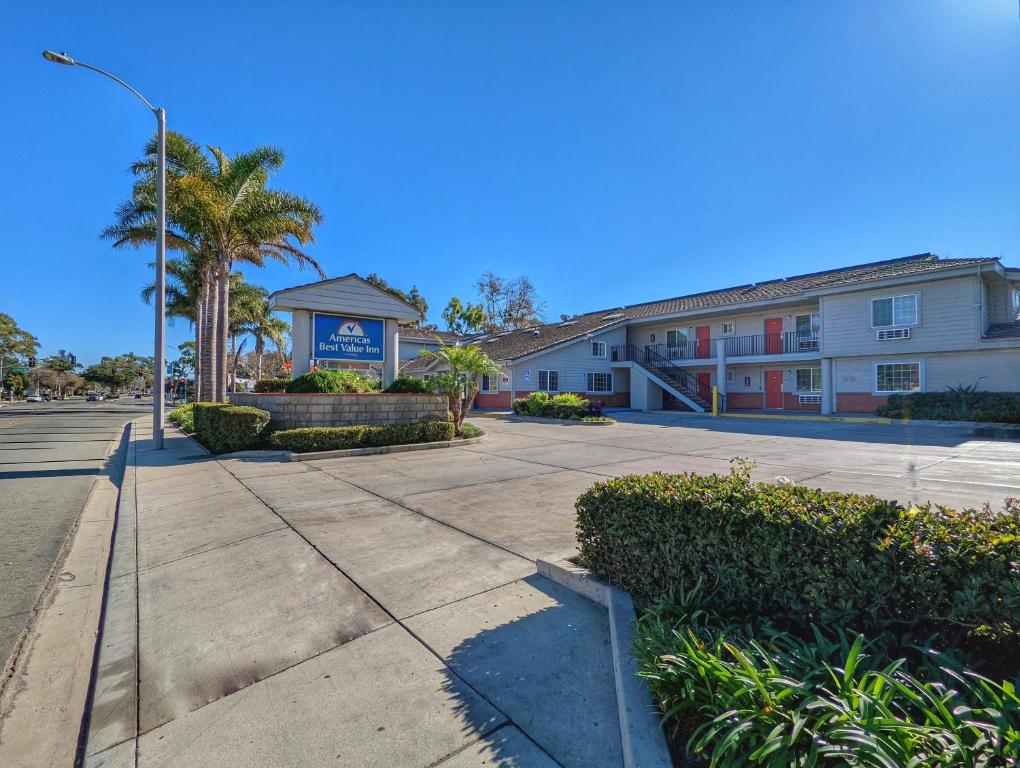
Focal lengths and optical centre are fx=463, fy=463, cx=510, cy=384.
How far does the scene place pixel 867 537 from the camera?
250 cm

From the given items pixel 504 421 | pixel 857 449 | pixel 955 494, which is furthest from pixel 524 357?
pixel 955 494

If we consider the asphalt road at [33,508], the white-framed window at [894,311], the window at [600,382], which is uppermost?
the white-framed window at [894,311]

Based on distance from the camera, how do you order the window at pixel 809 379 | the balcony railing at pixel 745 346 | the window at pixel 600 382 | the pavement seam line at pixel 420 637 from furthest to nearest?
the window at pixel 600 382
the window at pixel 809 379
the balcony railing at pixel 745 346
the pavement seam line at pixel 420 637

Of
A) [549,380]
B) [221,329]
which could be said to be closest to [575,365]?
[549,380]

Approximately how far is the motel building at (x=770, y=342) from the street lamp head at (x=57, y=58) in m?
6.66

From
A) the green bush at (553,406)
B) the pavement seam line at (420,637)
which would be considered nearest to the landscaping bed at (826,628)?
the pavement seam line at (420,637)

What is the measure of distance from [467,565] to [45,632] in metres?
3.46

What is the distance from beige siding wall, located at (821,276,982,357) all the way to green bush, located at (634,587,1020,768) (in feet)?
74.4

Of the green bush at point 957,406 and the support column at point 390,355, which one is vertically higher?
the support column at point 390,355

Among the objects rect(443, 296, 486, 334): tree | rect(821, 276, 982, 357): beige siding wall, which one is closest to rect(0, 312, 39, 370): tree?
rect(443, 296, 486, 334): tree

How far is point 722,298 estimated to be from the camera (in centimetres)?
2811

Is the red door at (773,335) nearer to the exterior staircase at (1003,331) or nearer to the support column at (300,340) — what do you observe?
the exterior staircase at (1003,331)

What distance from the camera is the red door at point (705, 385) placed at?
91.2 ft

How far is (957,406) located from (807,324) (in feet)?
26.2
